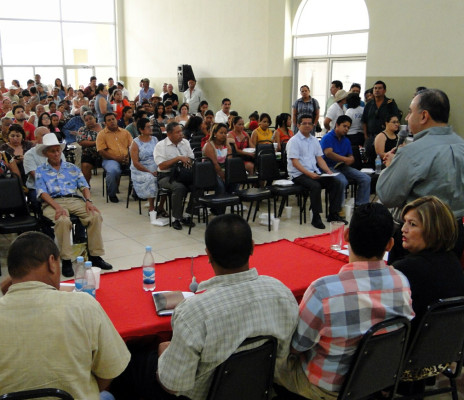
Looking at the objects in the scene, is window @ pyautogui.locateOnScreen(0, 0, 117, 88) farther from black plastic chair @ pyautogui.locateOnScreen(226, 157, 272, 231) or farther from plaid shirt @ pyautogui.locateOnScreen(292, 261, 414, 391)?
plaid shirt @ pyautogui.locateOnScreen(292, 261, 414, 391)

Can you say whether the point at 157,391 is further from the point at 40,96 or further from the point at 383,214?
the point at 40,96

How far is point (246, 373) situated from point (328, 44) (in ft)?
32.2

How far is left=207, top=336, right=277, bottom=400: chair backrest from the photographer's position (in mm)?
1730

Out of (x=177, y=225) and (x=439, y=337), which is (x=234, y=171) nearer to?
(x=177, y=225)

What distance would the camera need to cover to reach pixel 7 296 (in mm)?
1665

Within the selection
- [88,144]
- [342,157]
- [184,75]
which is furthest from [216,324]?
[184,75]

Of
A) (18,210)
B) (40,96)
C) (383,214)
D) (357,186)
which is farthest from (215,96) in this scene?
(383,214)

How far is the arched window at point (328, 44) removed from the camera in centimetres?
985

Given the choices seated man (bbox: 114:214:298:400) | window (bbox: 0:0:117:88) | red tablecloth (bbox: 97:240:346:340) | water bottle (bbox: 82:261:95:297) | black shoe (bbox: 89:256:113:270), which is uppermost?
window (bbox: 0:0:117:88)

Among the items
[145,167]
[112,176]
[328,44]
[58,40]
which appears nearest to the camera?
[145,167]

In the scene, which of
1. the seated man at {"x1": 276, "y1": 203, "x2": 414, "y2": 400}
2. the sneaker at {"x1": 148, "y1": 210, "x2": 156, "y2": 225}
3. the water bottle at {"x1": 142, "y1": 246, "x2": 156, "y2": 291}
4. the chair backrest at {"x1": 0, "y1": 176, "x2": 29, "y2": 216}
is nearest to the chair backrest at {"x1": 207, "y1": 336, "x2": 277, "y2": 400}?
the seated man at {"x1": 276, "y1": 203, "x2": 414, "y2": 400}

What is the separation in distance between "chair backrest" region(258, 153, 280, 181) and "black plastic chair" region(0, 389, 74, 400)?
199 inches

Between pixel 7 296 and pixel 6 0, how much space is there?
1644 cm

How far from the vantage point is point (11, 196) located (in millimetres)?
4746
